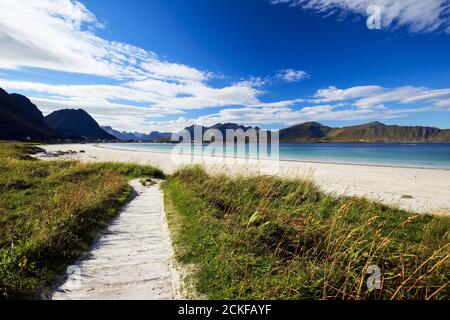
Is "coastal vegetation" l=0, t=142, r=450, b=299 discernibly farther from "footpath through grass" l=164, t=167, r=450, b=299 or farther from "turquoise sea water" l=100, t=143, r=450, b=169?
"turquoise sea water" l=100, t=143, r=450, b=169

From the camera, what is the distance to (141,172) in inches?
851

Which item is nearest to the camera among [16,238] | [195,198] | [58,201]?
[16,238]

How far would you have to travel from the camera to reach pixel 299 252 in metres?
5.97

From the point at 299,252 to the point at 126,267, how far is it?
3.81 metres

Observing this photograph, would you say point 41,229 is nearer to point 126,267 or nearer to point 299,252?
point 126,267

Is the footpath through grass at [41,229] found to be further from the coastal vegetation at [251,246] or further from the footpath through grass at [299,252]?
the footpath through grass at [299,252]

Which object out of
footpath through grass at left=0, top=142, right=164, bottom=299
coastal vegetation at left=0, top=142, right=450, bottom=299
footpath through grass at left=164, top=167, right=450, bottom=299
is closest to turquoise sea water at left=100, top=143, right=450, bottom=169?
footpath through grass at left=164, top=167, right=450, bottom=299

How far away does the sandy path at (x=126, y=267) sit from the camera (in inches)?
179

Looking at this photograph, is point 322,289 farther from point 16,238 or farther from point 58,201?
point 58,201

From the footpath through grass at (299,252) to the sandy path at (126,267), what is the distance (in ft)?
1.59

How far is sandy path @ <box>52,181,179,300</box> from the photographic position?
454 cm
